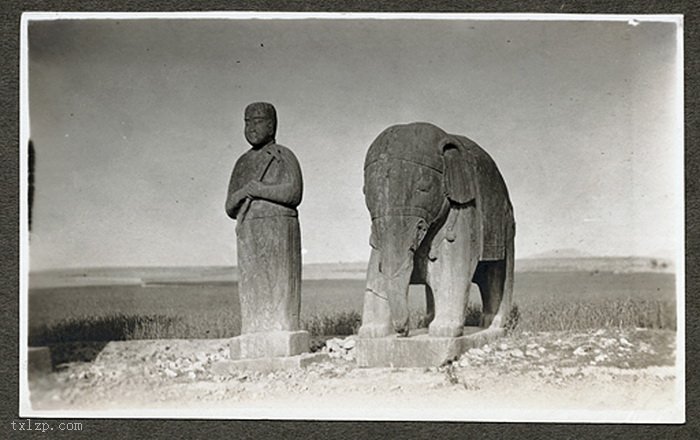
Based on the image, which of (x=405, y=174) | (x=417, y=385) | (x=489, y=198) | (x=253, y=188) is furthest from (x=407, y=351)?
(x=253, y=188)

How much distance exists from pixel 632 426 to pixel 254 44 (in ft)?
8.77

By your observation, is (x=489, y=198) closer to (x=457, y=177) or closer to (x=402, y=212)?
(x=457, y=177)

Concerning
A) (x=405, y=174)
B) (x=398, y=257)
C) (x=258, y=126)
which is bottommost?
(x=398, y=257)

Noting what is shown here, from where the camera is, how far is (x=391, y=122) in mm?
8148

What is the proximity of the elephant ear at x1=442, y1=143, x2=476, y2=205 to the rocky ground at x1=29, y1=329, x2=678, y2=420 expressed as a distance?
29.6 inches

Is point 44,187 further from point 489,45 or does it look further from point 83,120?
point 489,45

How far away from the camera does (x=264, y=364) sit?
24.4 feet

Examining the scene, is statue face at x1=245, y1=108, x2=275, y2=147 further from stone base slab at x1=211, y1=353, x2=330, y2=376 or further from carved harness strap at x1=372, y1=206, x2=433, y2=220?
stone base slab at x1=211, y1=353, x2=330, y2=376

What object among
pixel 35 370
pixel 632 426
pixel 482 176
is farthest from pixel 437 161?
pixel 35 370

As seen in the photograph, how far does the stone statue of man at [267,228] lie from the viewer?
24.5 ft

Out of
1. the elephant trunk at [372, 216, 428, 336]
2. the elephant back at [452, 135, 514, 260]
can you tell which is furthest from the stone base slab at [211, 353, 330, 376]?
the elephant back at [452, 135, 514, 260]

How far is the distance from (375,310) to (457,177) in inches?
29.9

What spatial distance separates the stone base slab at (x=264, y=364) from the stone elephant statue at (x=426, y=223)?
0.32 meters

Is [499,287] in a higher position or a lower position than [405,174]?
lower
